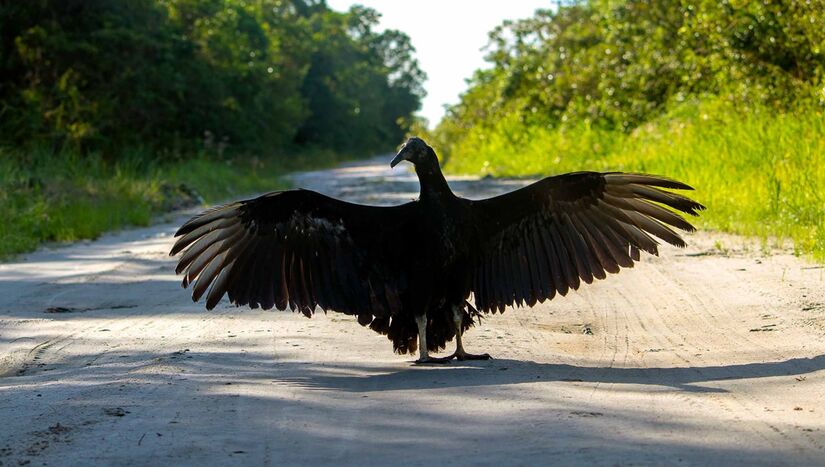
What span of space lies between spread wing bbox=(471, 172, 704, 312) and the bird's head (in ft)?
1.59

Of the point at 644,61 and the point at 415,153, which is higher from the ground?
the point at 644,61

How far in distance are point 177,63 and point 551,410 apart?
25460 mm

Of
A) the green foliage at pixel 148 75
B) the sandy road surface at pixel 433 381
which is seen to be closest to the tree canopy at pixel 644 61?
the sandy road surface at pixel 433 381

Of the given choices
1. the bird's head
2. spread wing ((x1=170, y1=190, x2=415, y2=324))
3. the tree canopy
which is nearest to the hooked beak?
the bird's head

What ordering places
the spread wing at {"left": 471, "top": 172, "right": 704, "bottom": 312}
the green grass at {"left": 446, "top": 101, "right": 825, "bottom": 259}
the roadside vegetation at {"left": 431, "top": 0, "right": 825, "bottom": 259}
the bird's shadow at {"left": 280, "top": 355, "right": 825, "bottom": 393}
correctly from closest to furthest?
the bird's shadow at {"left": 280, "top": 355, "right": 825, "bottom": 393}
the spread wing at {"left": 471, "top": 172, "right": 704, "bottom": 312}
the green grass at {"left": 446, "top": 101, "right": 825, "bottom": 259}
the roadside vegetation at {"left": 431, "top": 0, "right": 825, "bottom": 259}

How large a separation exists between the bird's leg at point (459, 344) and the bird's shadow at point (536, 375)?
0.15 meters

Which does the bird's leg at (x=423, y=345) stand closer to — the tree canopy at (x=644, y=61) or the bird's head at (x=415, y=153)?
the bird's head at (x=415, y=153)

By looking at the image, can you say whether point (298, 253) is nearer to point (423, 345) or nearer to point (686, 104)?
point (423, 345)

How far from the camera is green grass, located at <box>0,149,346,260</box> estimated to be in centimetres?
1236

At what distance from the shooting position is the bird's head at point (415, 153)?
5.32 m

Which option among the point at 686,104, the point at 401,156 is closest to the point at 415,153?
the point at 401,156

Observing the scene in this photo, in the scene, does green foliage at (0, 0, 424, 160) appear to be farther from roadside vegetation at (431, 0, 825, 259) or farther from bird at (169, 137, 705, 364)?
bird at (169, 137, 705, 364)

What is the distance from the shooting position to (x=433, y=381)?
4.84 m

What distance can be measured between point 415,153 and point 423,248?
43 cm
